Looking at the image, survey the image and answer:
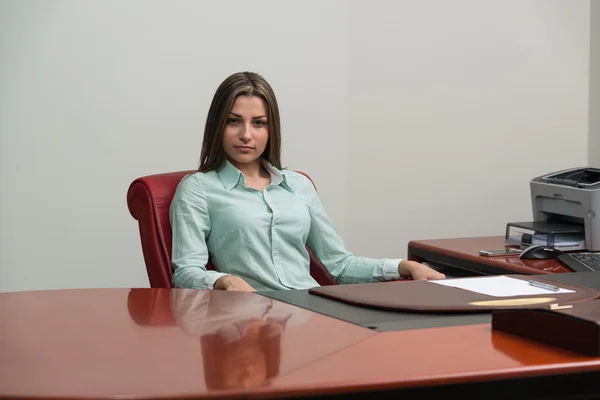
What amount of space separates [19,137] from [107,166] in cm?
37

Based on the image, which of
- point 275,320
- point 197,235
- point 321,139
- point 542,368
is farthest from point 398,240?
point 542,368

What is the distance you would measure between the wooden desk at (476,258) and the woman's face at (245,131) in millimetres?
828

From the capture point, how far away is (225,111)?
2.72 meters

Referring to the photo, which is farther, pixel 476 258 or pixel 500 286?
pixel 476 258

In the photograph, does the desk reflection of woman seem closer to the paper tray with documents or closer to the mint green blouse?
the mint green blouse

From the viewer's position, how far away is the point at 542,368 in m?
1.21

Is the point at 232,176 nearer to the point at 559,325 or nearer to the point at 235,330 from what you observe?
the point at 235,330

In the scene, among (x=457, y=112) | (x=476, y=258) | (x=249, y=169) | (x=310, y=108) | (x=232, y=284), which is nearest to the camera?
(x=232, y=284)

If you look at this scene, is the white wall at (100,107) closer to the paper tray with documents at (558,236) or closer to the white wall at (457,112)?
the white wall at (457,112)

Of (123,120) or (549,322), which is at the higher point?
(123,120)

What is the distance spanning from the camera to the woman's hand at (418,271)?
233 centimetres

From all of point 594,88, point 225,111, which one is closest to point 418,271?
point 225,111

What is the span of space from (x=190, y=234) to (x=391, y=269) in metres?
0.61

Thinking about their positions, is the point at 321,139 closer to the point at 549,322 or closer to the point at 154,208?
the point at 154,208
